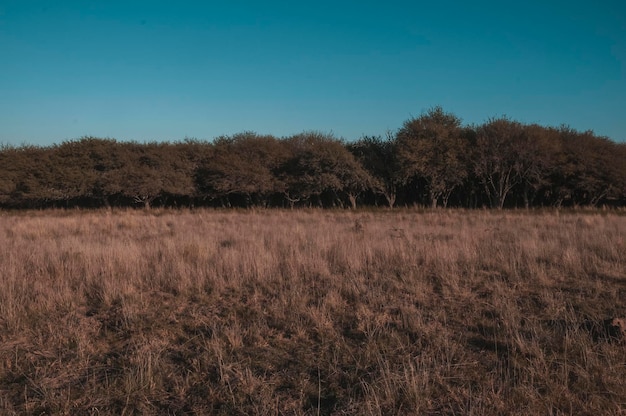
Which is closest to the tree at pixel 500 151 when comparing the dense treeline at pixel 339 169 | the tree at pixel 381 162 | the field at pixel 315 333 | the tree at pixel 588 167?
the dense treeline at pixel 339 169

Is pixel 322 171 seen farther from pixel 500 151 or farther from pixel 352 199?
pixel 500 151

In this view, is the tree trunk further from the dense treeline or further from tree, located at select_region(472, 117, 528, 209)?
tree, located at select_region(472, 117, 528, 209)

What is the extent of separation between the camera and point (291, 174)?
1294 inches

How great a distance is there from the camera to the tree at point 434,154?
96.5 ft

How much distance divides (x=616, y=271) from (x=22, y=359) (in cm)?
806

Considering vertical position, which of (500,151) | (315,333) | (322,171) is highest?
(500,151)

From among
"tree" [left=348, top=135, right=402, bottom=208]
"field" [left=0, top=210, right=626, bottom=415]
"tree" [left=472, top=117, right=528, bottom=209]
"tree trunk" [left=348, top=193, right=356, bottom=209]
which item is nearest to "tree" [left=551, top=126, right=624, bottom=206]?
"tree" [left=472, top=117, right=528, bottom=209]

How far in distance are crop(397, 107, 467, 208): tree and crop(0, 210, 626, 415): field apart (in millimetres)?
21949

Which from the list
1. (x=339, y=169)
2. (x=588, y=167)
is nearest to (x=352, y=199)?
(x=339, y=169)

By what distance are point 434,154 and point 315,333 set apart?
2748 centimetres

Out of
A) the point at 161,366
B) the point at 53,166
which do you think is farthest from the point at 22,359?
the point at 53,166

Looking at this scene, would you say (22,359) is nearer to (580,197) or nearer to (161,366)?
(161,366)

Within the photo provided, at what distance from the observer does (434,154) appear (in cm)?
2998

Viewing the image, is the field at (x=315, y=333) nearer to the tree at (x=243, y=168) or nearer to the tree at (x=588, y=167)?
the tree at (x=588, y=167)
